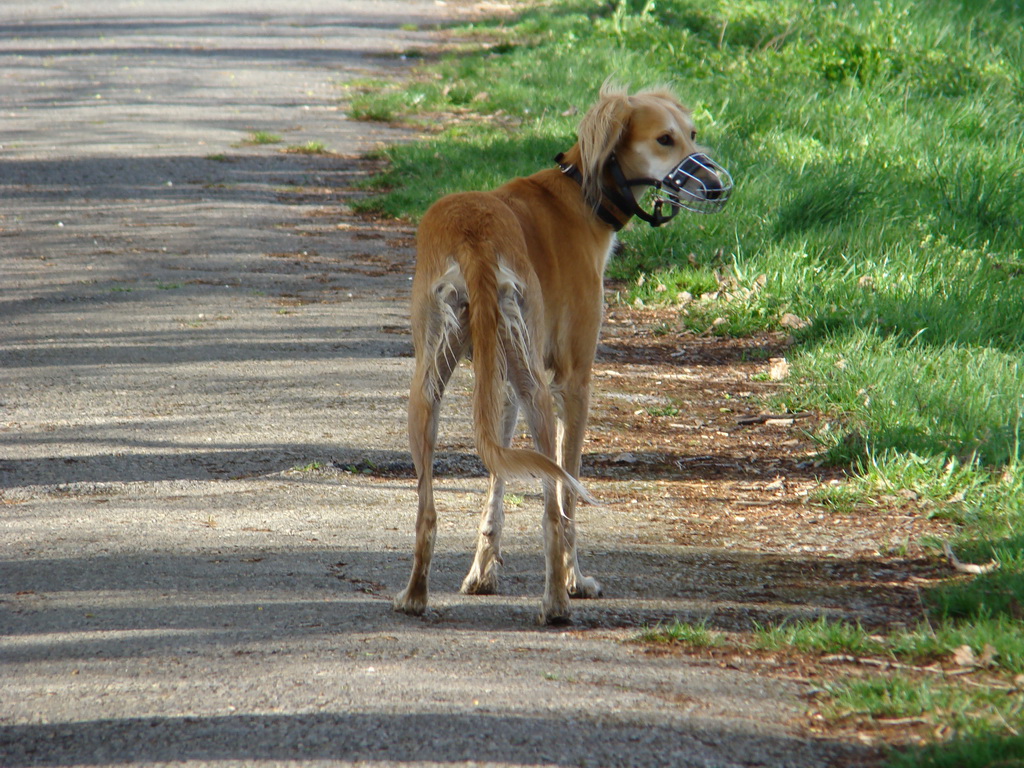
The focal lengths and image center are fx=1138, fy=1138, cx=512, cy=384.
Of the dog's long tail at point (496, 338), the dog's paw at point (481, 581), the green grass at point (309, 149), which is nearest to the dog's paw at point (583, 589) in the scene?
the dog's paw at point (481, 581)

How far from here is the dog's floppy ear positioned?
4348 millimetres

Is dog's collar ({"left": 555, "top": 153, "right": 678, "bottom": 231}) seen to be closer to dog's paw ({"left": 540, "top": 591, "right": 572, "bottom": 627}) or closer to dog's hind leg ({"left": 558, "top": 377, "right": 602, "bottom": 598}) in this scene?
dog's hind leg ({"left": 558, "top": 377, "right": 602, "bottom": 598})

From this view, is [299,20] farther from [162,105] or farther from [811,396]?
[811,396]

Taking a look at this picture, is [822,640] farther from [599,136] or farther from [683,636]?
[599,136]

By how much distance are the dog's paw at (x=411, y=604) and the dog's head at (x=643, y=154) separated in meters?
1.68

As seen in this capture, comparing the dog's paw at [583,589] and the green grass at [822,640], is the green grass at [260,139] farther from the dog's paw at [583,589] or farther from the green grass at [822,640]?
the green grass at [822,640]

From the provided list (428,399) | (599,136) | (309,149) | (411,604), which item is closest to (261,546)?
(411,604)

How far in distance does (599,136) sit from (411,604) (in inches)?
75.3

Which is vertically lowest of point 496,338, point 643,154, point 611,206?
point 496,338

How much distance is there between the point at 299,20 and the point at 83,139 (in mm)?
14499

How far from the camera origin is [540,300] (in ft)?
12.6

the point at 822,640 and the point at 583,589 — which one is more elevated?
the point at 822,640

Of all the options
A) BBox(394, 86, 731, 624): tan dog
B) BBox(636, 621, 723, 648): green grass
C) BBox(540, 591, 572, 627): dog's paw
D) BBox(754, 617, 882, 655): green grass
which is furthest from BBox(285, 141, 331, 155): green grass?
BBox(754, 617, 882, 655): green grass

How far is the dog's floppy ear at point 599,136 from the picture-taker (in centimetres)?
435
